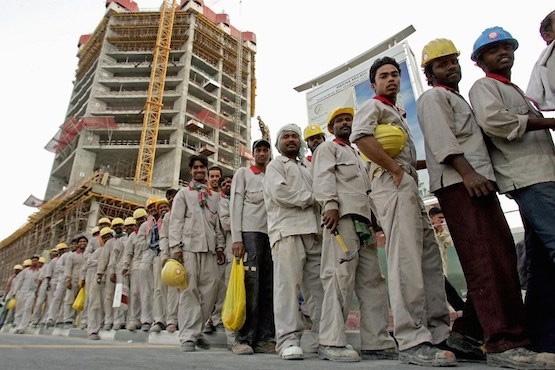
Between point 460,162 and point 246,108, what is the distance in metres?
38.4

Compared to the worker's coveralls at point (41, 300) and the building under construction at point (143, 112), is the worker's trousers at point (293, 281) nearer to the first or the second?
the worker's coveralls at point (41, 300)

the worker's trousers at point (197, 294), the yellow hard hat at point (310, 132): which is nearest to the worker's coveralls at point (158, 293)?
the worker's trousers at point (197, 294)

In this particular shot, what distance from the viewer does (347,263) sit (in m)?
2.39

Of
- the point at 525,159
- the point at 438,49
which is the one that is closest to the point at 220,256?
the point at 438,49

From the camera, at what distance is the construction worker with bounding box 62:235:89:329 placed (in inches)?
328

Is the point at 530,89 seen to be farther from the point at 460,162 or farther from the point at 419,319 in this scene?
the point at 419,319

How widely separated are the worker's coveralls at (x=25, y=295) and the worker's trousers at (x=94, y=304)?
4.24 m

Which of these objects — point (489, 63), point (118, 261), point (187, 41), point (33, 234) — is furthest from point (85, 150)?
point (489, 63)

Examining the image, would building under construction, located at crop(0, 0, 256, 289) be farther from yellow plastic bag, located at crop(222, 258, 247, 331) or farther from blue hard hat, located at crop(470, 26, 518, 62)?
blue hard hat, located at crop(470, 26, 518, 62)

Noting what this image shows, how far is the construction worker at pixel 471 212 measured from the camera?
1.77 m

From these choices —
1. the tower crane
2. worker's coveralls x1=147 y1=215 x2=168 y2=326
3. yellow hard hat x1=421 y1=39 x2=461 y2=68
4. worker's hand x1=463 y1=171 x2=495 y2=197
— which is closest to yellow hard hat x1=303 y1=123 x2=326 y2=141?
yellow hard hat x1=421 y1=39 x2=461 y2=68

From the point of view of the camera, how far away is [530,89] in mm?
→ 2066

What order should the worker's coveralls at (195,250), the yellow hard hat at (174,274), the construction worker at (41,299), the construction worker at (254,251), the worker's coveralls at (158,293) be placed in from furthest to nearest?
the construction worker at (41,299)
the worker's coveralls at (158,293)
the worker's coveralls at (195,250)
the yellow hard hat at (174,274)
the construction worker at (254,251)

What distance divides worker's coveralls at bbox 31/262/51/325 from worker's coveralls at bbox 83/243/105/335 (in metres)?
2.95
